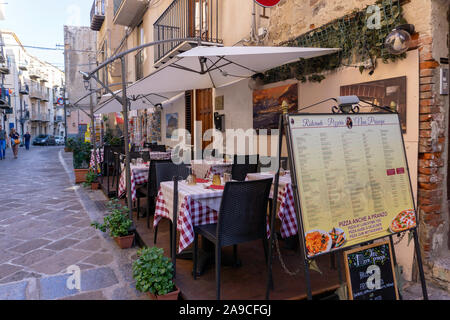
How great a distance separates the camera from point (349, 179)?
2.32 metres

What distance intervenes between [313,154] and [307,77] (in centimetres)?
288

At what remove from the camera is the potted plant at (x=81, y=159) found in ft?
31.8

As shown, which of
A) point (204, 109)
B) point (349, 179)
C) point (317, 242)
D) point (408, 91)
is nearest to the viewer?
point (317, 242)

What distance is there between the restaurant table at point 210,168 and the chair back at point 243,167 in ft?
0.66

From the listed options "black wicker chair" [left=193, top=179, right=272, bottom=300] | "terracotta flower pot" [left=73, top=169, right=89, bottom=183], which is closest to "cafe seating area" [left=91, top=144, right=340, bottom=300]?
"black wicker chair" [left=193, top=179, right=272, bottom=300]

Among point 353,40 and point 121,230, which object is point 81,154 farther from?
point 353,40

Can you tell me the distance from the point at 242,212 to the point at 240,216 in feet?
0.12

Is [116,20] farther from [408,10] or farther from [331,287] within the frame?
[331,287]

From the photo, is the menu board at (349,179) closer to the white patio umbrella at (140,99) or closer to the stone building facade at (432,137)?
the stone building facade at (432,137)

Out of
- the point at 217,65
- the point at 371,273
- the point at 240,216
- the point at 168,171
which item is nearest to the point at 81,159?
the point at 168,171

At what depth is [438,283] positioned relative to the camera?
3.17 meters

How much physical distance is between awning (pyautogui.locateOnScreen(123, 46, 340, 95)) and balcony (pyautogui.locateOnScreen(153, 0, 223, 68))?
1327 millimetres
